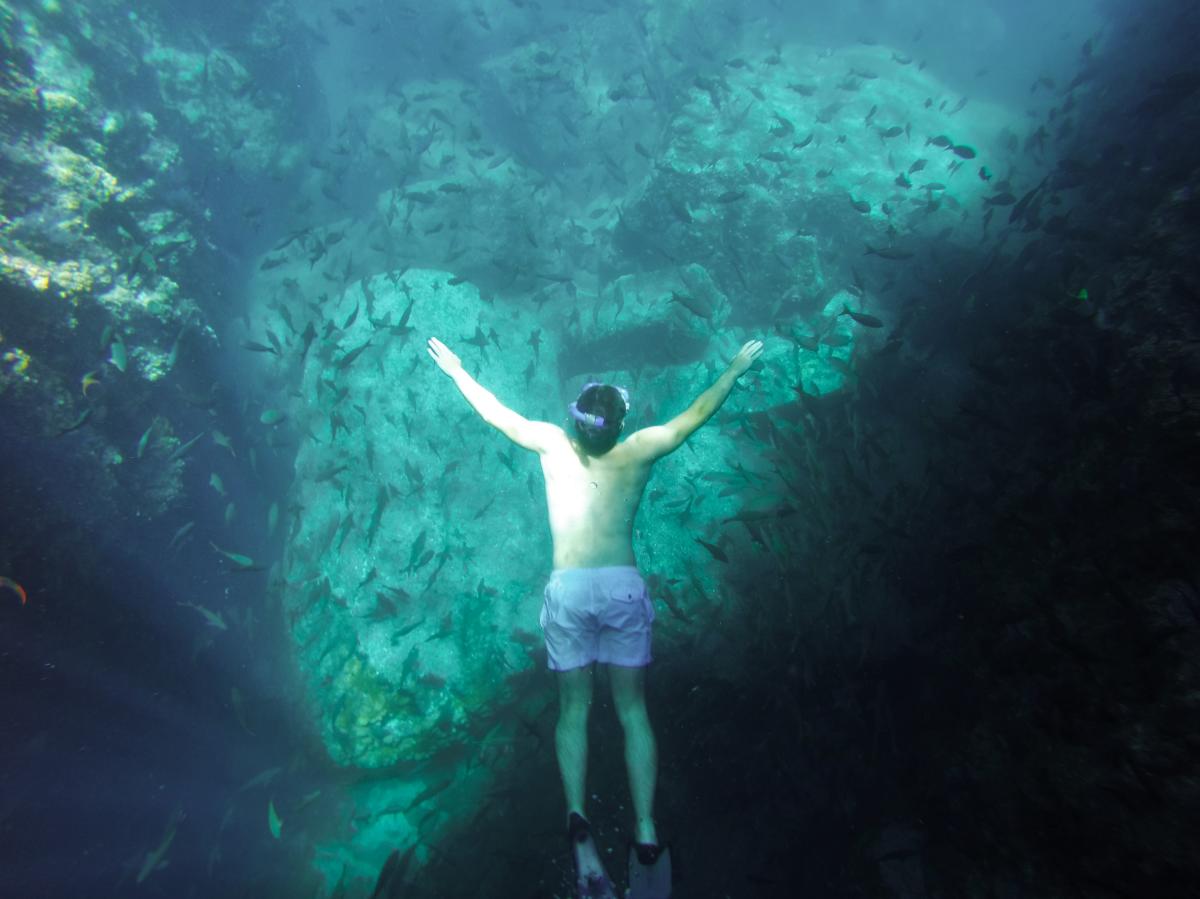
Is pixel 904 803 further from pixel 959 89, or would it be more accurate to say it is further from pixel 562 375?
pixel 959 89

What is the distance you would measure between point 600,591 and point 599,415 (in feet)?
4.25

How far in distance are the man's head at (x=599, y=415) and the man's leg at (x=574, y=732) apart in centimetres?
171

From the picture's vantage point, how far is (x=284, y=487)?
464 inches

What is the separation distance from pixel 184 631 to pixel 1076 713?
478 inches

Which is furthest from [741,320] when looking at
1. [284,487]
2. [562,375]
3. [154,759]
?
[154,759]

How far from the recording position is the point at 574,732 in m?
3.62

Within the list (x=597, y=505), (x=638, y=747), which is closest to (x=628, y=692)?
(x=638, y=747)

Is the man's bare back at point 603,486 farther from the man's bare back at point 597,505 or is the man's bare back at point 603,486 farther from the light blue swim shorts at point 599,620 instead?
the light blue swim shorts at point 599,620

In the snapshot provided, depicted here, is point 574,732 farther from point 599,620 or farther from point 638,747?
point 599,620

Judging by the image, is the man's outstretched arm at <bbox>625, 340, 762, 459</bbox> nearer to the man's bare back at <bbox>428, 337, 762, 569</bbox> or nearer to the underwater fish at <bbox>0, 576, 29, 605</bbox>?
the man's bare back at <bbox>428, 337, 762, 569</bbox>

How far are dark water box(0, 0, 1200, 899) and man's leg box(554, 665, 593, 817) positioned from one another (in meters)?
2.11

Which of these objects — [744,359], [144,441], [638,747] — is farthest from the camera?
[144,441]

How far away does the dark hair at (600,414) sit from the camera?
363 centimetres

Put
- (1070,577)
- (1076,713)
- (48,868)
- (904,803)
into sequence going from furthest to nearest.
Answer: (48,868) → (904,803) → (1070,577) → (1076,713)
